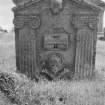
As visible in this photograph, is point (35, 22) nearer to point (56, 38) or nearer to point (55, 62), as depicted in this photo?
point (56, 38)

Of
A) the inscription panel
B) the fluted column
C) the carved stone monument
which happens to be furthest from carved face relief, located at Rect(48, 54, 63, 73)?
the fluted column

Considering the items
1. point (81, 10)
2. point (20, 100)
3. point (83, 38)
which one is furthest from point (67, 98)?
point (81, 10)

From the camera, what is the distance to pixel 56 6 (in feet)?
15.0

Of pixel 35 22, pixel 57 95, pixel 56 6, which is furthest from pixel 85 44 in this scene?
pixel 57 95

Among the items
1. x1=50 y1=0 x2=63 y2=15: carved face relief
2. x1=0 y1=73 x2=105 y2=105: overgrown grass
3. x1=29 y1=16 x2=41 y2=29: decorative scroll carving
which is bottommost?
x1=0 y1=73 x2=105 y2=105: overgrown grass

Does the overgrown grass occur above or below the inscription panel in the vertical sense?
below

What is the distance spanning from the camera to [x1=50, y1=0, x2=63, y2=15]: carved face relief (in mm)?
4582

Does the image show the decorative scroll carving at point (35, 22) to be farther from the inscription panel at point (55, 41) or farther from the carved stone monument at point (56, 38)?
the inscription panel at point (55, 41)

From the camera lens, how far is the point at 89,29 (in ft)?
15.5

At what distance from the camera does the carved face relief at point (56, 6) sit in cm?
458

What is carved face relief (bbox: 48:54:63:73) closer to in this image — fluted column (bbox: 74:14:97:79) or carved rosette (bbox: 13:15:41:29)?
fluted column (bbox: 74:14:97:79)

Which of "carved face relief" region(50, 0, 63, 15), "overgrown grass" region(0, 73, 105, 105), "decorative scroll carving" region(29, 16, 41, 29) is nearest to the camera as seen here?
"overgrown grass" region(0, 73, 105, 105)

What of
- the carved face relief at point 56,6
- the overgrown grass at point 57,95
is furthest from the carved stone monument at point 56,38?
the overgrown grass at point 57,95

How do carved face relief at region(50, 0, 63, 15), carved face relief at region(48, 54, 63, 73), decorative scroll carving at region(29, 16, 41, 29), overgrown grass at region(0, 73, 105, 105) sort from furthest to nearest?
1. carved face relief at region(48, 54, 63, 73)
2. decorative scroll carving at region(29, 16, 41, 29)
3. carved face relief at region(50, 0, 63, 15)
4. overgrown grass at region(0, 73, 105, 105)
